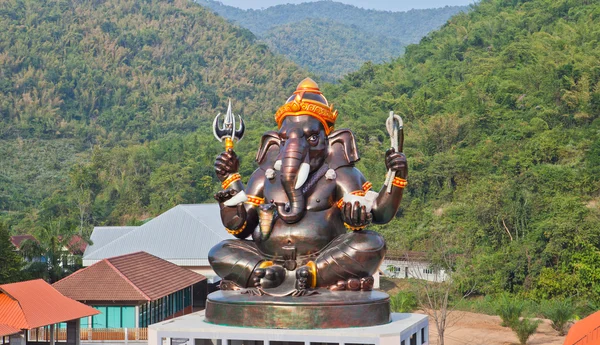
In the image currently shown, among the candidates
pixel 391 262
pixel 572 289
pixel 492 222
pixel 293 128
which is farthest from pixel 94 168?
pixel 293 128

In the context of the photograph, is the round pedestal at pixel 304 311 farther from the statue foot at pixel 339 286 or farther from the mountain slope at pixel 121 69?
the mountain slope at pixel 121 69

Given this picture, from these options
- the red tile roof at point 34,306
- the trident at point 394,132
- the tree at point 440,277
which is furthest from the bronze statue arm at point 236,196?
the tree at point 440,277

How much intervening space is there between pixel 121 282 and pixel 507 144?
21.2 meters

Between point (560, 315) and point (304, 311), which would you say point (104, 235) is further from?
point (304, 311)

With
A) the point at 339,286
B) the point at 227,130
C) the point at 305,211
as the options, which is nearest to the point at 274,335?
the point at 339,286

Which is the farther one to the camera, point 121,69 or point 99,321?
point 121,69

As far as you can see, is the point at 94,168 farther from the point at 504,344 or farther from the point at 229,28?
the point at 229,28

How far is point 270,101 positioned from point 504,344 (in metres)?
60.8

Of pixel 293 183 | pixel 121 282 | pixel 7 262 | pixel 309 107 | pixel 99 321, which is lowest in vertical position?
pixel 99 321

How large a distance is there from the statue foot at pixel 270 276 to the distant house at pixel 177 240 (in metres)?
15.1

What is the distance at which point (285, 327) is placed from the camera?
1020 cm

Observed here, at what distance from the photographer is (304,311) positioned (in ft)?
33.4

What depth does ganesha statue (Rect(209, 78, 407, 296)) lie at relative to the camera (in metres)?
10.8

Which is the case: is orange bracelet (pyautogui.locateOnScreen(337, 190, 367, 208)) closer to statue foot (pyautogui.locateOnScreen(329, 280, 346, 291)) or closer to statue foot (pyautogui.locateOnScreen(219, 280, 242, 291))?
statue foot (pyautogui.locateOnScreen(329, 280, 346, 291))
